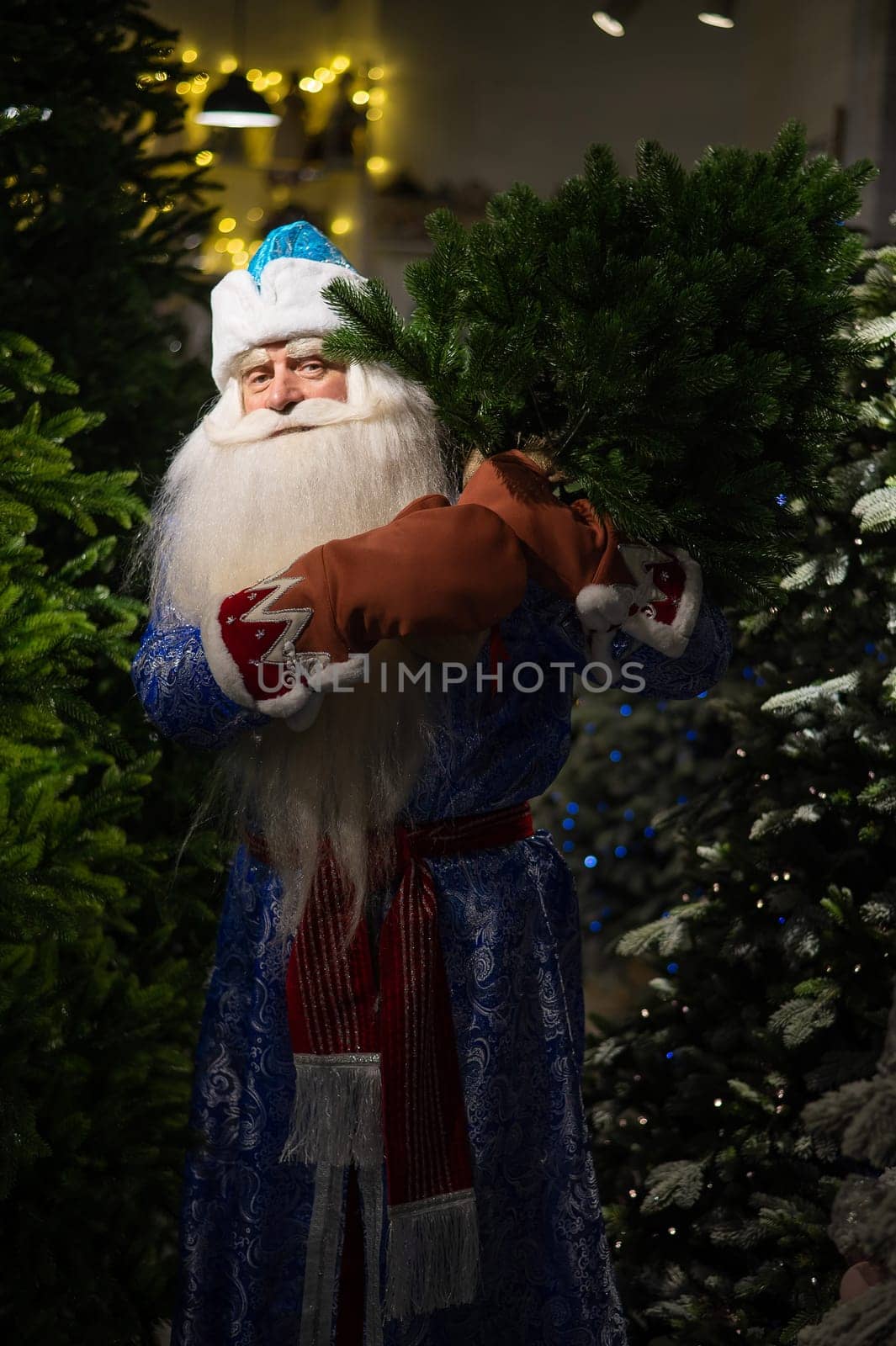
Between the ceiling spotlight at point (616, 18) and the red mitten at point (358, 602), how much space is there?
3.71 meters

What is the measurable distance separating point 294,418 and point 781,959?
4.31 ft

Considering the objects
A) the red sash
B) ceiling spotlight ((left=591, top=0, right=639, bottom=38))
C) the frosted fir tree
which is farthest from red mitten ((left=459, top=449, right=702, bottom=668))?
ceiling spotlight ((left=591, top=0, right=639, bottom=38))

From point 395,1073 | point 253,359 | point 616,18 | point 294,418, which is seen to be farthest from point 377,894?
point 616,18

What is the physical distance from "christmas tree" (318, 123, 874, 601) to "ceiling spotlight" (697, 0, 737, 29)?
3265mm

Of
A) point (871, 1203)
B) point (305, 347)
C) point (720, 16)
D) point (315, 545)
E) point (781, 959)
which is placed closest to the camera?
point (871, 1203)

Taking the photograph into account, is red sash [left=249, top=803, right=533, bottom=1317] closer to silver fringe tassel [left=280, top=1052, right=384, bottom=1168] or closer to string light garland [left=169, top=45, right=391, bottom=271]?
silver fringe tassel [left=280, top=1052, right=384, bottom=1168]

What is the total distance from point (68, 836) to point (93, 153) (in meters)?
1.13

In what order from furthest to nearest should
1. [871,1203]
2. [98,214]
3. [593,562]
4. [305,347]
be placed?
[98,214], [305,347], [593,562], [871,1203]

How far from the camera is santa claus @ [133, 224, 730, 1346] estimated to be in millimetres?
1655

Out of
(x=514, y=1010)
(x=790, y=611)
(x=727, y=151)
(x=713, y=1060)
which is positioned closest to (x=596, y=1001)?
(x=713, y=1060)

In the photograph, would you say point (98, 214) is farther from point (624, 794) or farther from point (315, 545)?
point (624, 794)

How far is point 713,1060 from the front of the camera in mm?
2402

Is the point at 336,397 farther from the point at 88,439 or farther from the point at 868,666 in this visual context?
the point at 868,666

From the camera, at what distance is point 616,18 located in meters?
4.61
